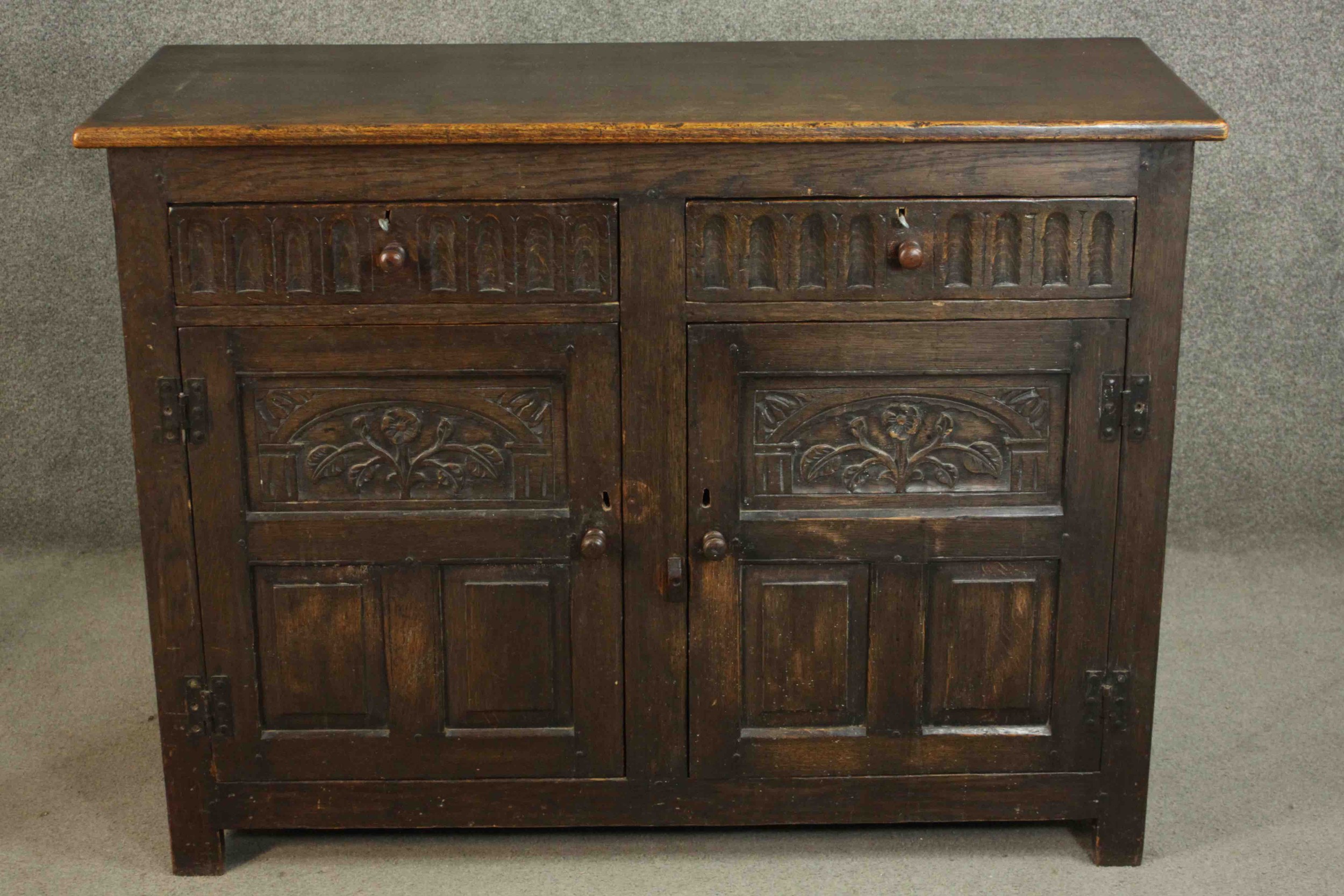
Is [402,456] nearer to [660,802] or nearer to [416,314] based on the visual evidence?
[416,314]

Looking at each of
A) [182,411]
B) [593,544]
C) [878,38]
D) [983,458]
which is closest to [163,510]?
[182,411]

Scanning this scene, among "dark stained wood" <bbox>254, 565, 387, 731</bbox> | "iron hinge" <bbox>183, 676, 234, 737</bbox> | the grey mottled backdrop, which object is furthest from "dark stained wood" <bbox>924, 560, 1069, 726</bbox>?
the grey mottled backdrop

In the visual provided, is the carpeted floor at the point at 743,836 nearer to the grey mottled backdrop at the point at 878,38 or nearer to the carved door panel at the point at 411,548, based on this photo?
the carved door panel at the point at 411,548

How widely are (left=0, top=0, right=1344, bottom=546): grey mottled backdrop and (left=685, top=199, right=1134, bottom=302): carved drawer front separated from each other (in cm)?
101

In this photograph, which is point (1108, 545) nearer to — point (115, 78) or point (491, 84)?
point (491, 84)

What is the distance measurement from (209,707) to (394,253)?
652 millimetres

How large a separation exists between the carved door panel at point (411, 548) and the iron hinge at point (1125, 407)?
0.60 meters

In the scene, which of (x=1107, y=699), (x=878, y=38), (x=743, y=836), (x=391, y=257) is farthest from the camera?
(x=878, y=38)

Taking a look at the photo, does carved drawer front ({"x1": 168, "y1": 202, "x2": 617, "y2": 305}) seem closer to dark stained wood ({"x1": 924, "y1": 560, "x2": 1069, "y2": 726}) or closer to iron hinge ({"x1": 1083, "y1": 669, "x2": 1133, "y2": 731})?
dark stained wood ({"x1": 924, "y1": 560, "x2": 1069, "y2": 726})

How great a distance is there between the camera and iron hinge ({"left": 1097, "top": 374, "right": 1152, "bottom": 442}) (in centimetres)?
225

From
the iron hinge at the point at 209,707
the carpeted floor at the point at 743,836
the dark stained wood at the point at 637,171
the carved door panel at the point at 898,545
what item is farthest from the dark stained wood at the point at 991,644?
the iron hinge at the point at 209,707

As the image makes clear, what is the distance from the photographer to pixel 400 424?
7.48 feet

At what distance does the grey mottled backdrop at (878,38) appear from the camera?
3.12 m

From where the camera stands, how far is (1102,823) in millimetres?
2439
